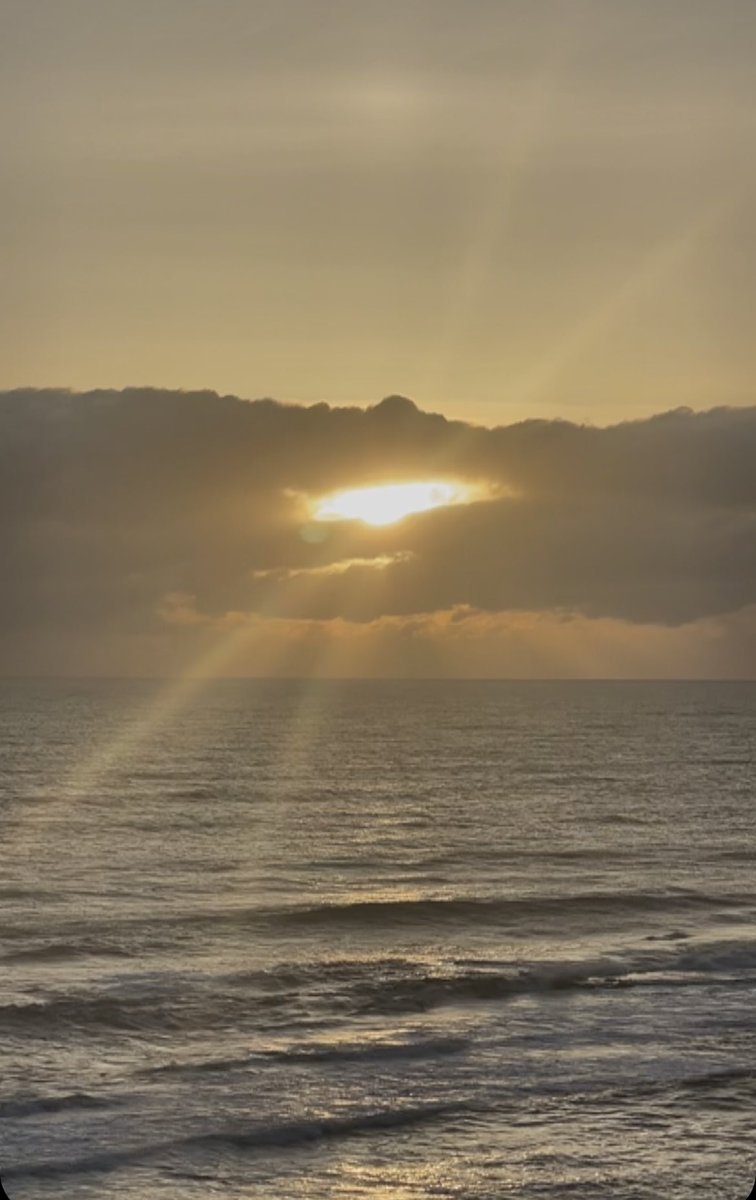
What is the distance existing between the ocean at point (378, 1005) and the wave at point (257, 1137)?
0.16 feet

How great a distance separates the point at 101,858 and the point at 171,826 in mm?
12203

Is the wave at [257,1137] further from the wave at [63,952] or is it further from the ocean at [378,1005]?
the wave at [63,952]

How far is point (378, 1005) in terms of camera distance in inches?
981

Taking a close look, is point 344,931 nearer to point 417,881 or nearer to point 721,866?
point 417,881

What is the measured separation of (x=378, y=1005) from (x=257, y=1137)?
7.67 m

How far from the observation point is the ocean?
16.4m

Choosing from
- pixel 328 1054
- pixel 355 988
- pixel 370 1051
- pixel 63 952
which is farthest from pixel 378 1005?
pixel 63 952

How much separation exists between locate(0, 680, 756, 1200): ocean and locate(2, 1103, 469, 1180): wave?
5 cm

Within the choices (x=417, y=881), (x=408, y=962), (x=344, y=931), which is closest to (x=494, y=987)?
(x=408, y=962)

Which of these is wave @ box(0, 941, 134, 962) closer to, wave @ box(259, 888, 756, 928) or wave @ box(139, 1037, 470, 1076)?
wave @ box(259, 888, 756, 928)

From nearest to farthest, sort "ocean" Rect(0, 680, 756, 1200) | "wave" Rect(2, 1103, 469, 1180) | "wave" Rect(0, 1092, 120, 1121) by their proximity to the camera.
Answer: "wave" Rect(2, 1103, 469, 1180), "ocean" Rect(0, 680, 756, 1200), "wave" Rect(0, 1092, 120, 1121)

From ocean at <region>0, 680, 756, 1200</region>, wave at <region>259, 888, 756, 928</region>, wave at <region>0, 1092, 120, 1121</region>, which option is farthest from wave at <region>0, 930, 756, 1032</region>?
wave at <region>259, 888, 756, 928</region>

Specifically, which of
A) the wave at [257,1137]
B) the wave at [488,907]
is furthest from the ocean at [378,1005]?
the wave at [488,907]

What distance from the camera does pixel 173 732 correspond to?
474 ft
